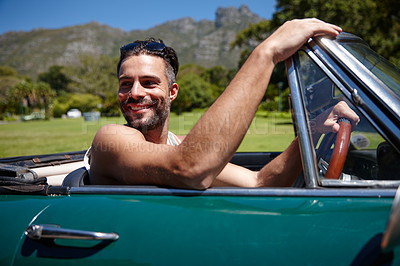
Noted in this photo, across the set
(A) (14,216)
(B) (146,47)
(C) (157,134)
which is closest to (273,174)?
(C) (157,134)

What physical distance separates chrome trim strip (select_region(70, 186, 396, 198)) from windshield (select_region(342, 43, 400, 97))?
0.44 m

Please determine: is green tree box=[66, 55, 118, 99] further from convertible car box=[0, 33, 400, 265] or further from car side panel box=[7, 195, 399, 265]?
car side panel box=[7, 195, 399, 265]

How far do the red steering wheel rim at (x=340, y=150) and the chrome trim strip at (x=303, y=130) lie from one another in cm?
9

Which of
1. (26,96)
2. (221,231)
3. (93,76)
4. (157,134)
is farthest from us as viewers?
(93,76)

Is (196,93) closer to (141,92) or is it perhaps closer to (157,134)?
(157,134)

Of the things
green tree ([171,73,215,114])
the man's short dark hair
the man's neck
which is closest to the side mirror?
the man's neck

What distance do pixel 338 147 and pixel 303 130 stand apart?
227mm

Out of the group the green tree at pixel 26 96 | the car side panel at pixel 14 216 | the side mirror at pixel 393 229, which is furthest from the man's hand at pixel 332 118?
the green tree at pixel 26 96

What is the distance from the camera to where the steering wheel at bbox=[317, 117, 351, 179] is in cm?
129

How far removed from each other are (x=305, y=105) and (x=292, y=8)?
80.8 ft

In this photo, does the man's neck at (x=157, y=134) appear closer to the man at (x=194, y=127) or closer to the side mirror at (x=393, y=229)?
the man at (x=194, y=127)

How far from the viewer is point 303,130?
4.17 feet

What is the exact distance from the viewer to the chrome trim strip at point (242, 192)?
110 centimetres

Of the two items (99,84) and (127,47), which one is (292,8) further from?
(99,84)
